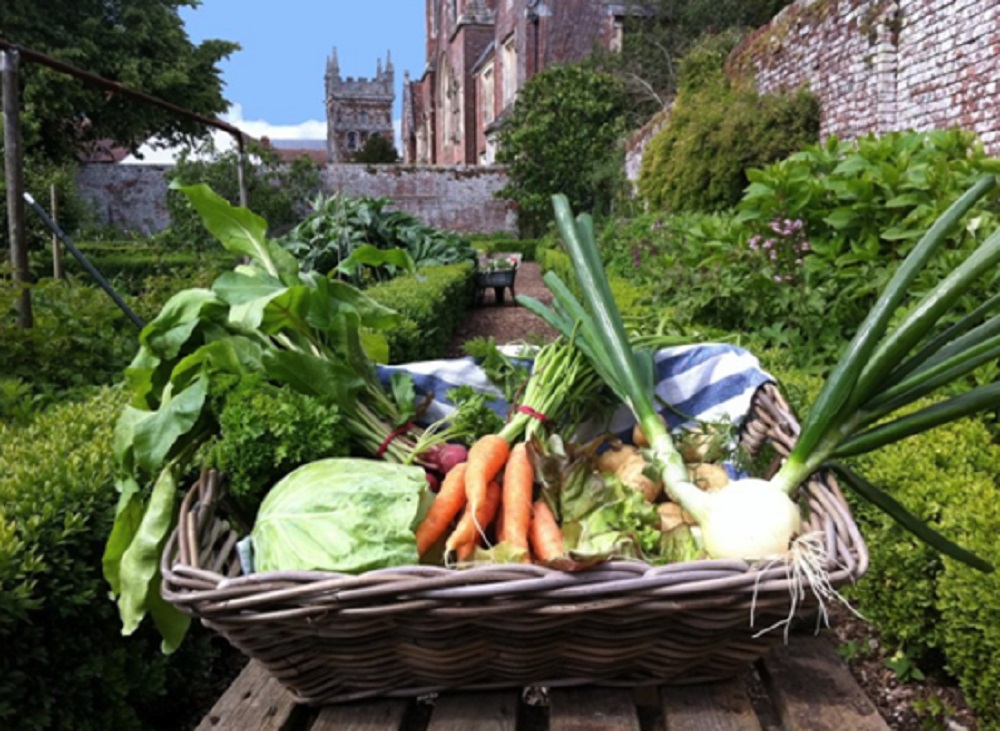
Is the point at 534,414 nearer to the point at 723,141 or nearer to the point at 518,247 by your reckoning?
the point at 723,141

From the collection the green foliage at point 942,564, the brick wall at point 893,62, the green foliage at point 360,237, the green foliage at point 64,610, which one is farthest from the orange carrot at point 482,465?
the brick wall at point 893,62

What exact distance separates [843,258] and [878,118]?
20.9ft

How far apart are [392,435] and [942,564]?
5.35ft

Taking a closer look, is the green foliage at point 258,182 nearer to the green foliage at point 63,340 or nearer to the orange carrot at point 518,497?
the green foliage at point 63,340

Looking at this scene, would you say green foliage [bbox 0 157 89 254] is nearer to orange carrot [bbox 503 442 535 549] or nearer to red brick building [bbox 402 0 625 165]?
orange carrot [bbox 503 442 535 549]

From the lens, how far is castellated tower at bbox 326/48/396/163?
66.9 meters

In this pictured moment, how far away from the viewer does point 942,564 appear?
2.33 m

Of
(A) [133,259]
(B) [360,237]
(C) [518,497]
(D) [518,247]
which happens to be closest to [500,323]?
(B) [360,237]

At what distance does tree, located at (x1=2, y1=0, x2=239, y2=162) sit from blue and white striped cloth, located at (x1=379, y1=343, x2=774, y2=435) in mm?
23281

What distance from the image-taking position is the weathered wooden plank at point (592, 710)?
3.94 ft

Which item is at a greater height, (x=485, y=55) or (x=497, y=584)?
(x=485, y=55)

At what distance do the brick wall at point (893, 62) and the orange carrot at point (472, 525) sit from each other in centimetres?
776

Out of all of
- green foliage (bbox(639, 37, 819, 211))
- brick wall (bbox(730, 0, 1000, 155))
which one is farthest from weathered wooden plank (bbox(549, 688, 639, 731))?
green foliage (bbox(639, 37, 819, 211))

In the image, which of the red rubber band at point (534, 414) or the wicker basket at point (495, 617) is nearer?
the wicker basket at point (495, 617)
